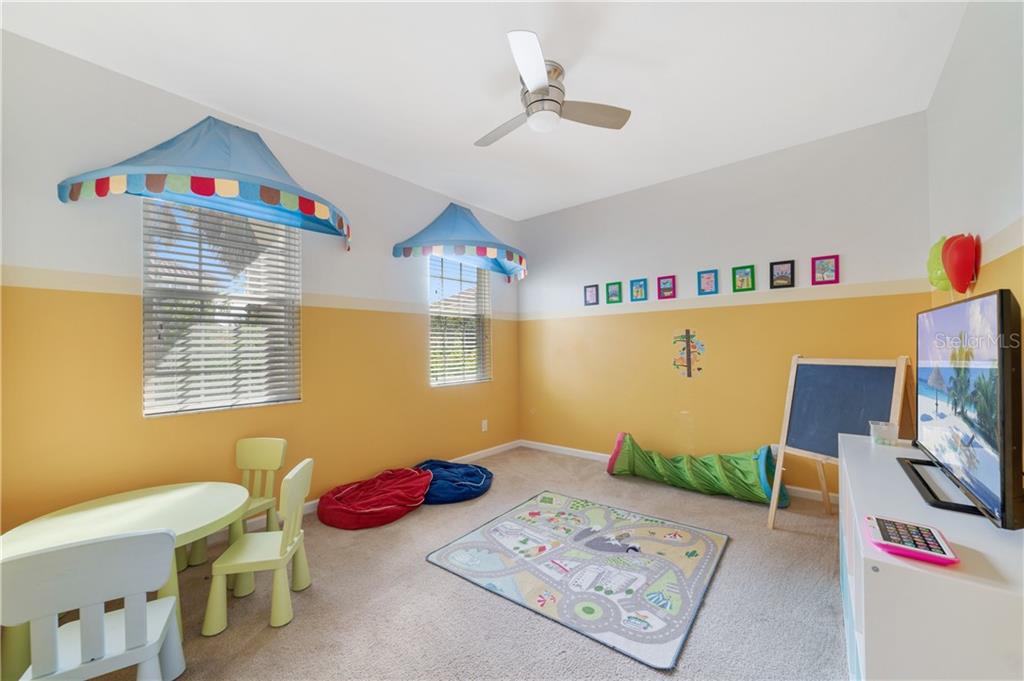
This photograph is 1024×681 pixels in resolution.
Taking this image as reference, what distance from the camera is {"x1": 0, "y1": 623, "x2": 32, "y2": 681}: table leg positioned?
1377 millimetres

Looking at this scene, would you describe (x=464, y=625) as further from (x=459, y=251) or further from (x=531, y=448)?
(x=531, y=448)

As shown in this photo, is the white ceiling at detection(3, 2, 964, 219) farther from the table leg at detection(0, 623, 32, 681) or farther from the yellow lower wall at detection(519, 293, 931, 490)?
the table leg at detection(0, 623, 32, 681)

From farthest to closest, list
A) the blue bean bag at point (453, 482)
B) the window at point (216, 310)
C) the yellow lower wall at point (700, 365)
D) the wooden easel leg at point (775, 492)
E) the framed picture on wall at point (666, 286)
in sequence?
the framed picture on wall at point (666, 286) → the blue bean bag at point (453, 482) → the yellow lower wall at point (700, 365) → the wooden easel leg at point (775, 492) → the window at point (216, 310)

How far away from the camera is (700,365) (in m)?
3.49

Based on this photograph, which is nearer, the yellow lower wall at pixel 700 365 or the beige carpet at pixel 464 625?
the beige carpet at pixel 464 625

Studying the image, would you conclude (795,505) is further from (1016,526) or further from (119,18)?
(119,18)

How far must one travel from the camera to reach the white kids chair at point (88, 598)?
1.03 meters

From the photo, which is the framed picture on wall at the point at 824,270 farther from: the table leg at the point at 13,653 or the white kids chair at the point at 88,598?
the table leg at the point at 13,653

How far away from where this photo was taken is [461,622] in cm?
176

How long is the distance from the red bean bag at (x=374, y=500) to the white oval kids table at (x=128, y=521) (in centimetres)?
88

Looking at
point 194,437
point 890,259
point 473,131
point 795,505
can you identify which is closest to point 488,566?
point 194,437

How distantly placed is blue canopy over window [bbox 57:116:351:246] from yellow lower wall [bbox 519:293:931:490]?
2700 mm

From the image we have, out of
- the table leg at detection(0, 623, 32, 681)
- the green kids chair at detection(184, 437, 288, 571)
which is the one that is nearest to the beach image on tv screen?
the green kids chair at detection(184, 437, 288, 571)

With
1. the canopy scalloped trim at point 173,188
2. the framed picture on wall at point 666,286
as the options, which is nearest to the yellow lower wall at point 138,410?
the canopy scalloped trim at point 173,188
